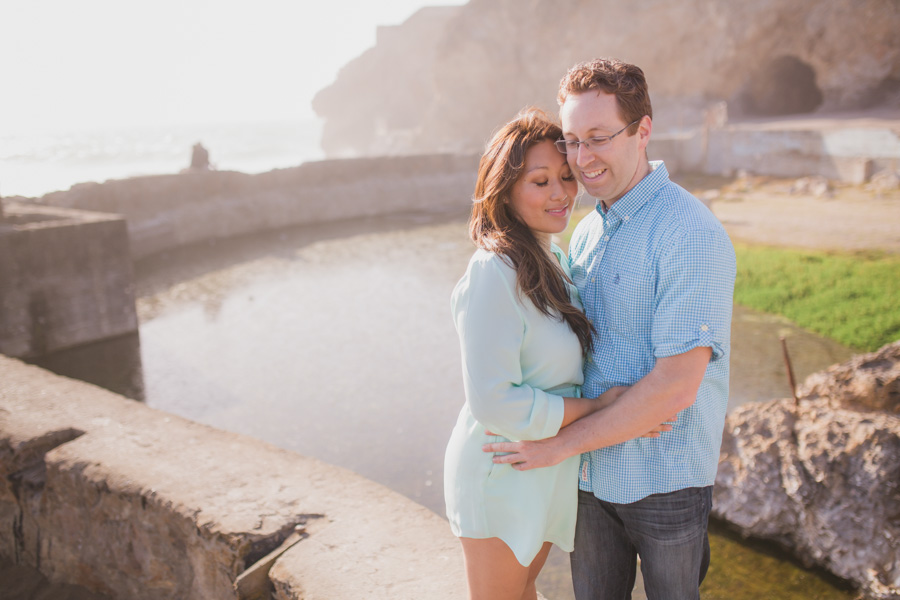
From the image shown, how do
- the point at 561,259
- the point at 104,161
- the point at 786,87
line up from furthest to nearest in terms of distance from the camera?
the point at 104,161 < the point at 786,87 < the point at 561,259

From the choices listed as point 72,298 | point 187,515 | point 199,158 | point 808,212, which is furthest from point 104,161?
point 187,515

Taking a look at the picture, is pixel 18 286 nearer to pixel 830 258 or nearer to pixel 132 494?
pixel 132 494

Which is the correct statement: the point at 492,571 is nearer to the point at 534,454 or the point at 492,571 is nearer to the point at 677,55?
the point at 534,454

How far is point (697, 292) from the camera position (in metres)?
1.76

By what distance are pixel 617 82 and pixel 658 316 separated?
63 cm

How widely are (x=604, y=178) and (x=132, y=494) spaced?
244 centimetres

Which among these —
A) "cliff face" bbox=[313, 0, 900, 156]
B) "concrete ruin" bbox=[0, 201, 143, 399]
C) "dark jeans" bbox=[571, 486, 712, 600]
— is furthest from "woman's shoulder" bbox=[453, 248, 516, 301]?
"cliff face" bbox=[313, 0, 900, 156]

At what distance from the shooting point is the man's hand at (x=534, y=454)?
1891mm

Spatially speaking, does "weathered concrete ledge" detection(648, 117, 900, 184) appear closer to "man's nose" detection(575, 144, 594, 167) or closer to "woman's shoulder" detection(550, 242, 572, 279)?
"woman's shoulder" detection(550, 242, 572, 279)

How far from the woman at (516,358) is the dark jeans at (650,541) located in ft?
0.25

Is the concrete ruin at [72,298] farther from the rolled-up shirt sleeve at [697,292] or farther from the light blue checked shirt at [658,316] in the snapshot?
the rolled-up shirt sleeve at [697,292]

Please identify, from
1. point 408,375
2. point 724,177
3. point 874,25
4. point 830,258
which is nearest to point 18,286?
point 408,375

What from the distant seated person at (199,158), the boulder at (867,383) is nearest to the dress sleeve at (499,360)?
the boulder at (867,383)

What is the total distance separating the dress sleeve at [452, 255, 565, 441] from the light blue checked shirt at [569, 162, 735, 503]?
240mm
